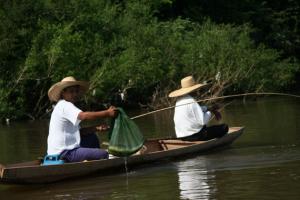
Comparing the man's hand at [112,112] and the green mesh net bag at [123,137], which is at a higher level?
the man's hand at [112,112]

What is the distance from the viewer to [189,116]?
1265cm

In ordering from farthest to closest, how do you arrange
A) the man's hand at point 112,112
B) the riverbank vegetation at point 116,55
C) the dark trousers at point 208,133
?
the riverbank vegetation at point 116,55, the dark trousers at point 208,133, the man's hand at point 112,112

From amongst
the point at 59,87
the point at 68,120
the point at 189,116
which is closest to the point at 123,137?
the point at 68,120

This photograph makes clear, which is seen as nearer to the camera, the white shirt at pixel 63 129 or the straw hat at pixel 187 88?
the white shirt at pixel 63 129

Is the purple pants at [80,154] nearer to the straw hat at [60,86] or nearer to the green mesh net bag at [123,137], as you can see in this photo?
the green mesh net bag at [123,137]

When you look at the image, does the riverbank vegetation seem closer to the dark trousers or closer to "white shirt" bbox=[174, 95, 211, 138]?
the dark trousers

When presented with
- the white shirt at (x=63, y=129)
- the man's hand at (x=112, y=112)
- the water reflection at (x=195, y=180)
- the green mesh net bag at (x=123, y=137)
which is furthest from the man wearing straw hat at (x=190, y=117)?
the white shirt at (x=63, y=129)

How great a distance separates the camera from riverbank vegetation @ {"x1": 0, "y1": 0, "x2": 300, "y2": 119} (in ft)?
91.7

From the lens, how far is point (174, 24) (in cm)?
3638

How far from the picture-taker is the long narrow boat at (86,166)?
9.74 m

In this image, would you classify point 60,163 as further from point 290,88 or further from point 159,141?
→ point 290,88

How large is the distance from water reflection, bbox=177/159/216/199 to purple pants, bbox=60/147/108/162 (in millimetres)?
1224

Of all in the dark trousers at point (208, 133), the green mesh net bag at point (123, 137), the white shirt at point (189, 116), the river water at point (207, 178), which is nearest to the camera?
the river water at point (207, 178)

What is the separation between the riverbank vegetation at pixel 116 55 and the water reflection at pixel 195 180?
52.5 ft
